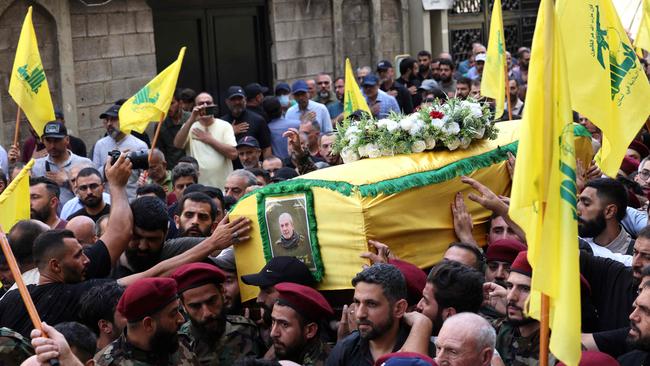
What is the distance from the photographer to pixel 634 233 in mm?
8570

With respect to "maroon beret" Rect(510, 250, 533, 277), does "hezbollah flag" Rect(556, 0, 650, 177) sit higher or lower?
higher

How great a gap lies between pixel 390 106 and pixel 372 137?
729 cm

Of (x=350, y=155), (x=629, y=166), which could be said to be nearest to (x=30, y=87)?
(x=350, y=155)

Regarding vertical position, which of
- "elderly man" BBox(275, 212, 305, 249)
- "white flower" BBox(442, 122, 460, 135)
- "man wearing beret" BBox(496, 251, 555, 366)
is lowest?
"man wearing beret" BBox(496, 251, 555, 366)

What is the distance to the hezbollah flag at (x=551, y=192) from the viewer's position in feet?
16.6

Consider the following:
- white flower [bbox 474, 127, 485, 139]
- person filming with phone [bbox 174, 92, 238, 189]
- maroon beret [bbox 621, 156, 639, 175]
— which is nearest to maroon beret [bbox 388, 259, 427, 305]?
white flower [bbox 474, 127, 485, 139]

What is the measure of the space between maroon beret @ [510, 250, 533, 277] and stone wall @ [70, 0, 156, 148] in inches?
419

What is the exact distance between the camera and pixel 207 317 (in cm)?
687

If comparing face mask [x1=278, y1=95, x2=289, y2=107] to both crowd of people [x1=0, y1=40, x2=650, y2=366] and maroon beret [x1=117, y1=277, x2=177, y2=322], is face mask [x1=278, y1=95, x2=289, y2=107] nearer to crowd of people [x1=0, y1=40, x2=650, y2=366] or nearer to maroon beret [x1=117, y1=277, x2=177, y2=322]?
crowd of people [x1=0, y1=40, x2=650, y2=366]

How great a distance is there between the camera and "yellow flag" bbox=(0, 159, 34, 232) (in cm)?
819

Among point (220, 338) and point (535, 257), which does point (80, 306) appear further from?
point (535, 257)

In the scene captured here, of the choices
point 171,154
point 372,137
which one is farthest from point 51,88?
point 372,137

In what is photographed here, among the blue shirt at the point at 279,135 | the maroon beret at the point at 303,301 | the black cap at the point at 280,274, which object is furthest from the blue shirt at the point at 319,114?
the maroon beret at the point at 303,301

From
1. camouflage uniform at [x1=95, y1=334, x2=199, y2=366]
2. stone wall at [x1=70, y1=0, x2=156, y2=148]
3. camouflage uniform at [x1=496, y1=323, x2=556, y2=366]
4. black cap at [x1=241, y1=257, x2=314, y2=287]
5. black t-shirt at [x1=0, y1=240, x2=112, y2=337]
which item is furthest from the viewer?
stone wall at [x1=70, y1=0, x2=156, y2=148]
